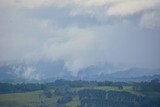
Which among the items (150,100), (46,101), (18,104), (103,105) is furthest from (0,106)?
(150,100)

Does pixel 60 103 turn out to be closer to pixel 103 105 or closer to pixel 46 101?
pixel 46 101

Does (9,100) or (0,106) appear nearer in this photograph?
(0,106)

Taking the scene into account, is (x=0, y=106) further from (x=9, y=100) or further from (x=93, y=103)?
(x=93, y=103)

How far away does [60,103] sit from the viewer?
19862 cm

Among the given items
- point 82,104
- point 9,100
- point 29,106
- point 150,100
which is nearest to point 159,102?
point 150,100

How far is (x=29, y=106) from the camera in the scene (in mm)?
188625

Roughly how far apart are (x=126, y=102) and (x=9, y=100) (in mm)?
72185

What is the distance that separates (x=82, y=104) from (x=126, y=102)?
2669cm

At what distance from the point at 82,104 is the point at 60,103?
53.2ft

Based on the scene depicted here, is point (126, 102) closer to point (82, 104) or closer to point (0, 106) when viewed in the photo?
point (82, 104)

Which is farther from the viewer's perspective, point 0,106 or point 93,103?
point 93,103

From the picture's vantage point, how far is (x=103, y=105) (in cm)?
19050

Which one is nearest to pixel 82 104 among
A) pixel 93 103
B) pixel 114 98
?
pixel 93 103

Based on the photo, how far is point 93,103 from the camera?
7594 inches
